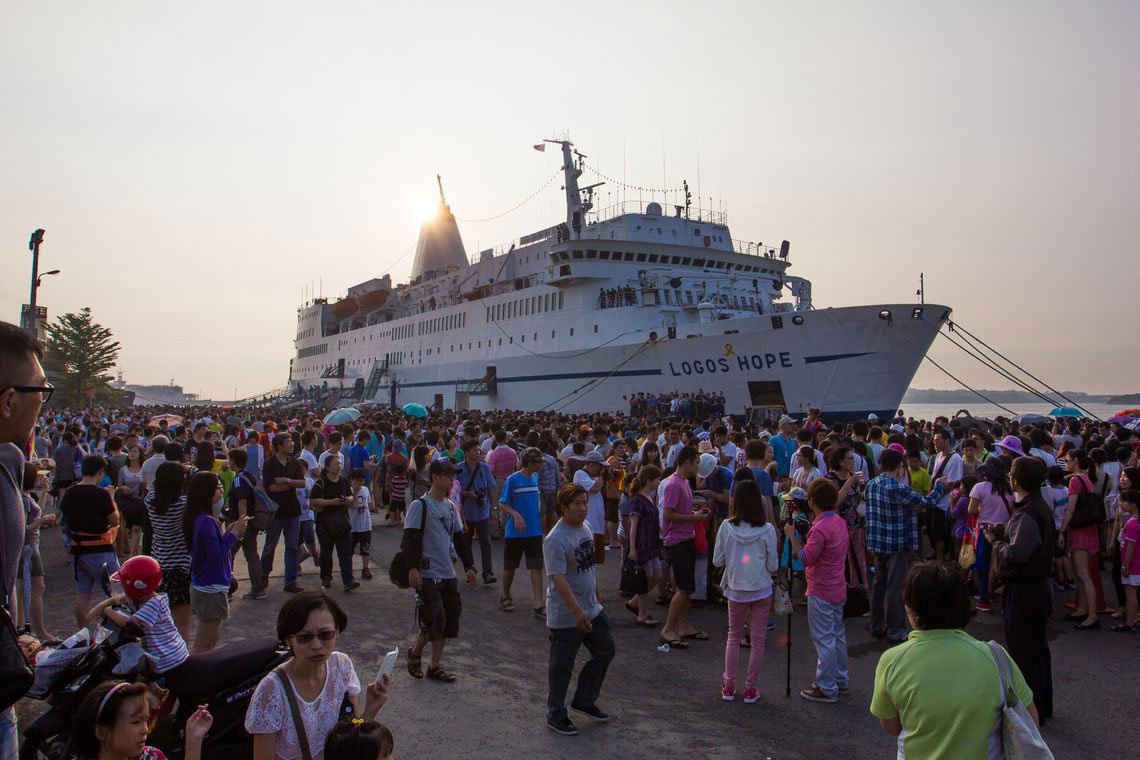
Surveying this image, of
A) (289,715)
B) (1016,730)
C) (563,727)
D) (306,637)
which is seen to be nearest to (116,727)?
(289,715)

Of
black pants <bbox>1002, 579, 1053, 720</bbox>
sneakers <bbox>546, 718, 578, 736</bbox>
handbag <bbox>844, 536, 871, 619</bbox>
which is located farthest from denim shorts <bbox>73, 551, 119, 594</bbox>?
black pants <bbox>1002, 579, 1053, 720</bbox>

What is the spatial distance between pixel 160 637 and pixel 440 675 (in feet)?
8.60

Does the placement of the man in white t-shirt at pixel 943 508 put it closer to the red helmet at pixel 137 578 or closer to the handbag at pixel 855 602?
the handbag at pixel 855 602

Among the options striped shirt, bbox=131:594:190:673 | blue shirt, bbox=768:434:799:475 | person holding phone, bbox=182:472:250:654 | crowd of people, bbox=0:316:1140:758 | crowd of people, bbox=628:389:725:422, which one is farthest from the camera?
crowd of people, bbox=628:389:725:422

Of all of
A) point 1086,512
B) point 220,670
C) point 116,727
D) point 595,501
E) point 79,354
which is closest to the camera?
point 116,727

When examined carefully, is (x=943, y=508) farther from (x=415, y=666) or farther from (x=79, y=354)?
(x=79, y=354)

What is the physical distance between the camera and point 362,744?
2.50 metres

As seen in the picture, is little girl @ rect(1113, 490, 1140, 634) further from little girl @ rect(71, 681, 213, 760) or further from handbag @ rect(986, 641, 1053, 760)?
little girl @ rect(71, 681, 213, 760)

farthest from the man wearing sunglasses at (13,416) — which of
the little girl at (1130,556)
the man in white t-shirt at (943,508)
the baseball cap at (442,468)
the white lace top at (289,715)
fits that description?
the man in white t-shirt at (943,508)

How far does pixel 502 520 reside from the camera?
11.7 m

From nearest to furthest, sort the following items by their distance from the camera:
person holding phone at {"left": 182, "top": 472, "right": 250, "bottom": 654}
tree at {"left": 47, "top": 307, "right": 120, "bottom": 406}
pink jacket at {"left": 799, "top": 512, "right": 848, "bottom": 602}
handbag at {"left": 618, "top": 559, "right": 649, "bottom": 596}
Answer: pink jacket at {"left": 799, "top": 512, "right": 848, "bottom": 602}, person holding phone at {"left": 182, "top": 472, "right": 250, "bottom": 654}, handbag at {"left": 618, "top": 559, "right": 649, "bottom": 596}, tree at {"left": 47, "top": 307, "right": 120, "bottom": 406}

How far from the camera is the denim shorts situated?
6438mm

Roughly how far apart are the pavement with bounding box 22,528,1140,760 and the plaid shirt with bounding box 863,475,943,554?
3.26 feet

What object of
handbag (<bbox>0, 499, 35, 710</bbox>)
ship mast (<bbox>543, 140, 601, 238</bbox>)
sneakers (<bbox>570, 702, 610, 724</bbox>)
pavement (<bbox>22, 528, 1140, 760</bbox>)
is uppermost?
ship mast (<bbox>543, 140, 601, 238</bbox>)
